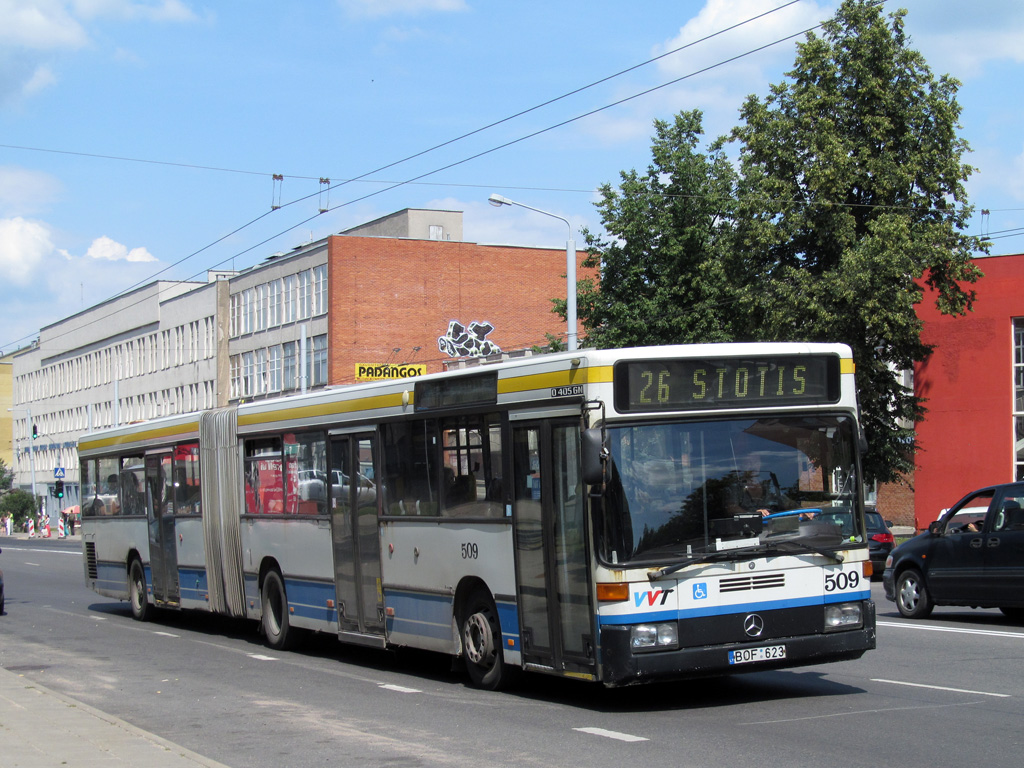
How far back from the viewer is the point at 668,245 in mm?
42656

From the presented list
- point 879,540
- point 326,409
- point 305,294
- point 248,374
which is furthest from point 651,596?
point 248,374

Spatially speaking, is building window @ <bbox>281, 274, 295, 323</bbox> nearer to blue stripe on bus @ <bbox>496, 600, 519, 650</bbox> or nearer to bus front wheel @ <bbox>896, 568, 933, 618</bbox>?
bus front wheel @ <bbox>896, 568, 933, 618</bbox>

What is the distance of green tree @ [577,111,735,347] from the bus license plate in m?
32.7

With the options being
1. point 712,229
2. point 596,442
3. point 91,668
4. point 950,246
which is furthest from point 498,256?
point 596,442

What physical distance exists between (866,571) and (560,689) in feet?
9.41

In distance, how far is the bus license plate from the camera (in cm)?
940

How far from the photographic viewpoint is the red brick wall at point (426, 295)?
6594 centimetres

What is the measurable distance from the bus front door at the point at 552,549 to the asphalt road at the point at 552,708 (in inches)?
20.3

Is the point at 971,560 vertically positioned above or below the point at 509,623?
below

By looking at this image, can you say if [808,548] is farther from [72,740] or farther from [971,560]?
[971,560]

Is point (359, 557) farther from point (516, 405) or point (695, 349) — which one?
point (695, 349)

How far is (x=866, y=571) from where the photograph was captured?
1001 centimetres

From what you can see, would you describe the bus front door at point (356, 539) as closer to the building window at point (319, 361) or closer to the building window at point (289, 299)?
the building window at point (319, 361)

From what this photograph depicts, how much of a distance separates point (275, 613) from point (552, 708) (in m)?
6.45
